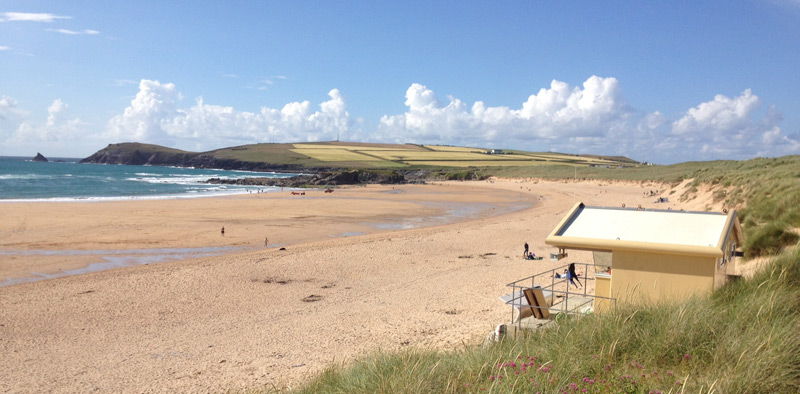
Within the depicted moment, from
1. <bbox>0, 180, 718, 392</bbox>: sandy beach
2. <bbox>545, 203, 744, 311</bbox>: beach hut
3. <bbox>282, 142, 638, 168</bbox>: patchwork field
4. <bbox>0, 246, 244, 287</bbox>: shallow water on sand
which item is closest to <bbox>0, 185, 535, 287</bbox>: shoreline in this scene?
<bbox>0, 246, 244, 287</bbox>: shallow water on sand

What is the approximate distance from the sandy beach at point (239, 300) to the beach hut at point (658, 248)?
106 inches

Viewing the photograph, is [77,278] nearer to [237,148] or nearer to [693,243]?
[693,243]

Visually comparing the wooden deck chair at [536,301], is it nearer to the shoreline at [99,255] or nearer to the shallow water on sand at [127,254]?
the shoreline at [99,255]

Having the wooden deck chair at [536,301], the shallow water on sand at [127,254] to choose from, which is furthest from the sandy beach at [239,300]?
the wooden deck chair at [536,301]

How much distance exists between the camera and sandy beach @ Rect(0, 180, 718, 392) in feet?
33.7

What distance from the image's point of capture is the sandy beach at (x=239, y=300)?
10.3m

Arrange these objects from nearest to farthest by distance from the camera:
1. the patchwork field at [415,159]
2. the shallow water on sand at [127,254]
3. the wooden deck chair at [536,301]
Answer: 1. the wooden deck chair at [536,301]
2. the shallow water on sand at [127,254]
3. the patchwork field at [415,159]

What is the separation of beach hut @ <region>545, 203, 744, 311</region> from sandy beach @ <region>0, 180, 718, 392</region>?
270 centimetres

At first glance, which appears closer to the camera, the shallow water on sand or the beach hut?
the beach hut

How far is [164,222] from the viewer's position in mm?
31922

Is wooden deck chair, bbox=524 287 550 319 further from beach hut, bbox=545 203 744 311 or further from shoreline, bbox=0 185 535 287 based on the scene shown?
shoreline, bbox=0 185 535 287

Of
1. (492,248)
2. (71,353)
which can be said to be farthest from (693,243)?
(492,248)

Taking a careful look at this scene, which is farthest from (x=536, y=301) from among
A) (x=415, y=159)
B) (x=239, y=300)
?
(x=415, y=159)

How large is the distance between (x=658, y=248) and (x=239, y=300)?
10933 mm
